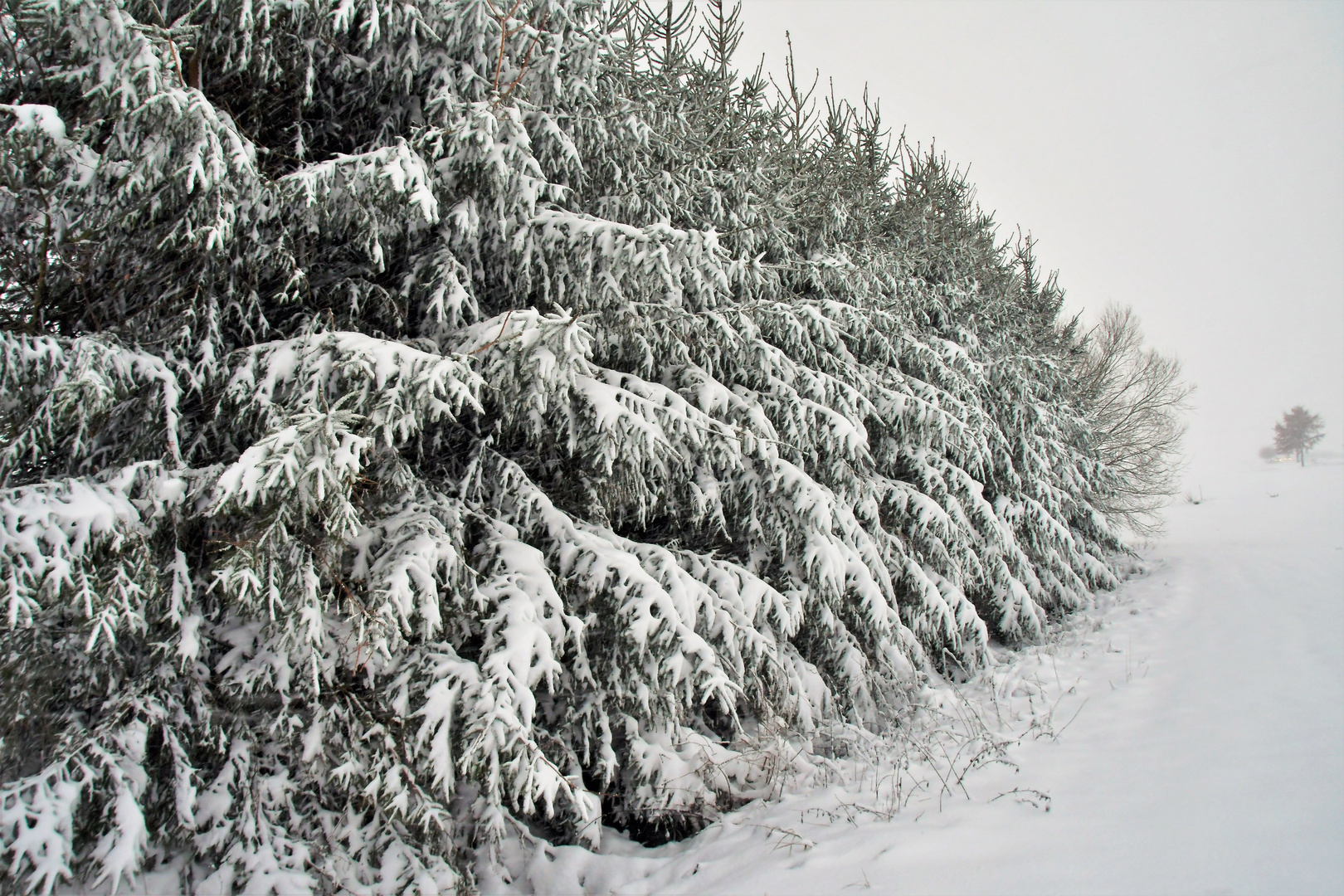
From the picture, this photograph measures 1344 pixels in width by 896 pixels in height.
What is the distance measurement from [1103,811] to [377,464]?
4273 mm

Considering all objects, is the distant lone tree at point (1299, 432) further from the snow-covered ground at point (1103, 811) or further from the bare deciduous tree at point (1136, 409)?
the snow-covered ground at point (1103, 811)

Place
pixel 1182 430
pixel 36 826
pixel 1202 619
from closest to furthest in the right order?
pixel 36 826, pixel 1202 619, pixel 1182 430

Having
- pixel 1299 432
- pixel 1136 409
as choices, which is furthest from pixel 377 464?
pixel 1299 432

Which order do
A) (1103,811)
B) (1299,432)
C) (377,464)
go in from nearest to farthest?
(1103,811)
(377,464)
(1299,432)

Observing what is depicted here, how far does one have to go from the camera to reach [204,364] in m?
3.12

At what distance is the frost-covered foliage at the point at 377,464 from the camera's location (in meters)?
2.62

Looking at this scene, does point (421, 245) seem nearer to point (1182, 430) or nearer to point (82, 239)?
point (82, 239)

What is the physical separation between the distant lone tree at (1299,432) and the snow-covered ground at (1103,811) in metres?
67.3

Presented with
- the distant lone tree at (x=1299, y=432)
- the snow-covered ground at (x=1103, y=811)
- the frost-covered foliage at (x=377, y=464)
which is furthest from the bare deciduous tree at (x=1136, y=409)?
the distant lone tree at (x=1299, y=432)

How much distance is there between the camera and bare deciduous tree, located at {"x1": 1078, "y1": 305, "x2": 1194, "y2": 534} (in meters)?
15.9

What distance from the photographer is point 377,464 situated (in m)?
3.43

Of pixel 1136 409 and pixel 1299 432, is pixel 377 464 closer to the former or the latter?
pixel 1136 409

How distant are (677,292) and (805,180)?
13.4ft

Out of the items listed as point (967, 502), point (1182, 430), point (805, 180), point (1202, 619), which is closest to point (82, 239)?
point (805, 180)
